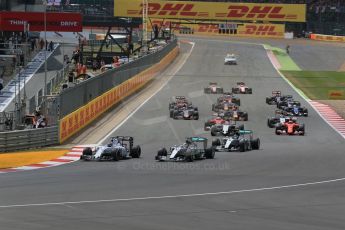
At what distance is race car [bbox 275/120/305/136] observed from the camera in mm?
36781

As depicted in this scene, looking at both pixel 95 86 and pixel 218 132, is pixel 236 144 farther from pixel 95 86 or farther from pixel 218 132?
pixel 95 86

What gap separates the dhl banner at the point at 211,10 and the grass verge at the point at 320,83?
88.6ft

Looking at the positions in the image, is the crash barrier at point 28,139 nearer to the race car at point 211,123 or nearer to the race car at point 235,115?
the race car at point 211,123

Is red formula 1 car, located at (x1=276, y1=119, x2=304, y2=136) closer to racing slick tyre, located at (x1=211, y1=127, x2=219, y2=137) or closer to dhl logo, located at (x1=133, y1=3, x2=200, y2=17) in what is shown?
racing slick tyre, located at (x1=211, y1=127, x2=219, y2=137)

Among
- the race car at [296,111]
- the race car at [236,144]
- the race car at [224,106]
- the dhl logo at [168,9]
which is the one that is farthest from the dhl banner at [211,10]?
the race car at [236,144]

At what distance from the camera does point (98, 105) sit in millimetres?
41406

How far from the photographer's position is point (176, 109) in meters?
41.8

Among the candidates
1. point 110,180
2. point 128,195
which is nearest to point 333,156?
point 110,180

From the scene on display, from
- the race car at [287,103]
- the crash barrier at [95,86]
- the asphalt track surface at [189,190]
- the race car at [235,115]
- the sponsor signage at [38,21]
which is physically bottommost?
the asphalt track surface at [189,190]

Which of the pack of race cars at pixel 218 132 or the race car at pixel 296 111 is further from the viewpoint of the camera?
the race car at pixel 296 111

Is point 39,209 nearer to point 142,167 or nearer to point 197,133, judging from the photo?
point 142,167

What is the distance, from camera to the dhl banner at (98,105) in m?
34.2

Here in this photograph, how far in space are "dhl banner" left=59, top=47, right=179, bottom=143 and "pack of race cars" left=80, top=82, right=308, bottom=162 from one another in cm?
268

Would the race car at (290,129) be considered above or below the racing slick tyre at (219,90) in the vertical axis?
below
